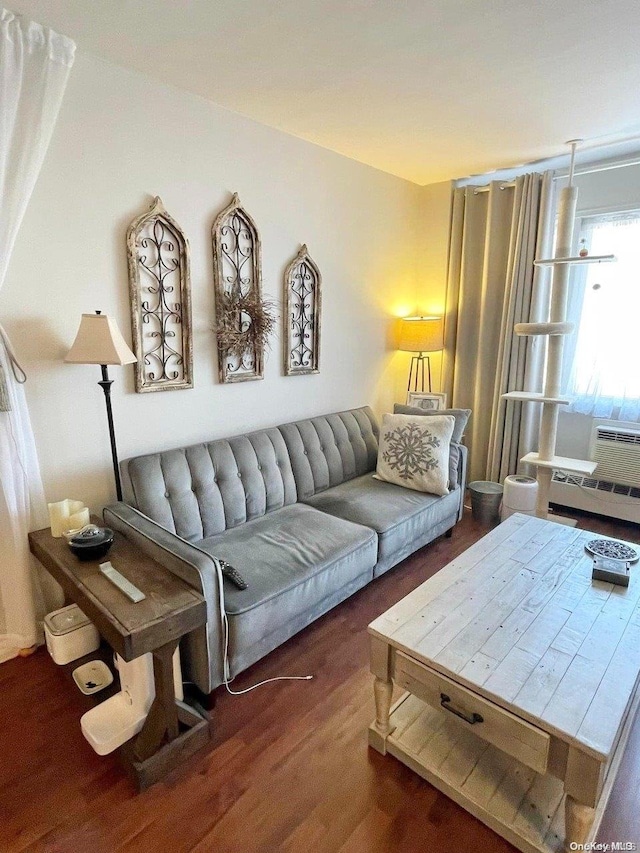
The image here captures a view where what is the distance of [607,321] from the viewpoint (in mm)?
3338

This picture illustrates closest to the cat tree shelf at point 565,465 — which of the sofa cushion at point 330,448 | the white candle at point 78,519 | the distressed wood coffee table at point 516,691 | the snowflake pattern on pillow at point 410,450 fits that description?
the snowflake pattern on pillow at point 410,450

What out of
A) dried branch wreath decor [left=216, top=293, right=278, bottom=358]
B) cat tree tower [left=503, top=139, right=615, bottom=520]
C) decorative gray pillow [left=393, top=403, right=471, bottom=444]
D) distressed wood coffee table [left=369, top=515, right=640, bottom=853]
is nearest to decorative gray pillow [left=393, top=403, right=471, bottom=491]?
decorative gray pillow [left=393, top=403, right=471, bottom=444]

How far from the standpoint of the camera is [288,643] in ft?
7.15

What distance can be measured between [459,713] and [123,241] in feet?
7.64

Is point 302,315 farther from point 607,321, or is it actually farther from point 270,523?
point 607,321

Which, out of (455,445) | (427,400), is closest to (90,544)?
(455,445)

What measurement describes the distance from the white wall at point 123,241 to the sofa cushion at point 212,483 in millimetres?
198

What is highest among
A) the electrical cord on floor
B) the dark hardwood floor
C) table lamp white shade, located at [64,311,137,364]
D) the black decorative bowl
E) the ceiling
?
the ceiling

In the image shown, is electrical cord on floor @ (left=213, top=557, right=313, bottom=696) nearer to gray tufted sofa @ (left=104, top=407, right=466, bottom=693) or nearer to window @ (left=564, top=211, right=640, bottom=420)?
gray tufted sofa @ (left=104, top=407, right=466, bottom=693)

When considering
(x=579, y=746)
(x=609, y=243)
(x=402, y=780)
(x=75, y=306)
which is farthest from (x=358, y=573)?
(x=609, y=243)

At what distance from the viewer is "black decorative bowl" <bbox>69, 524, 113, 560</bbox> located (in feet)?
5.88

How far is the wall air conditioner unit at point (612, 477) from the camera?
327 cm

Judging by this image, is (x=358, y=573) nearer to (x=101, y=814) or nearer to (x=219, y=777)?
(x=219, y=777)

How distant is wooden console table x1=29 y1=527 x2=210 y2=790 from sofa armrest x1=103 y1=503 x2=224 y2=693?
5cm
